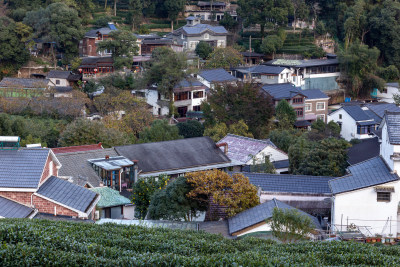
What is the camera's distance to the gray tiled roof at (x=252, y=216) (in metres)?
13.9

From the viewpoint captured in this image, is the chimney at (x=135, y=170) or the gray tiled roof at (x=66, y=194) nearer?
the gray tiled roof at (x=66, y=194)

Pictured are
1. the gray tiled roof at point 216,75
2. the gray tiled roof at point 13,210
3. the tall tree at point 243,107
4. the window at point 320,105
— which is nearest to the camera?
the gray tiled roof at point 13,210

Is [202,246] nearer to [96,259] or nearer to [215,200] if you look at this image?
[96,259]

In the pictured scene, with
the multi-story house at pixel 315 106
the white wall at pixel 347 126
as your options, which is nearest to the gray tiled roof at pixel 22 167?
the white wall at pixel 347 126

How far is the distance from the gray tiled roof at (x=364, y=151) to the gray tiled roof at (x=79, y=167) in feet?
29.1

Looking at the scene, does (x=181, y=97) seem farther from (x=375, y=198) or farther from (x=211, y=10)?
(x=375, y=198)

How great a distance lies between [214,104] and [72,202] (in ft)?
58.9

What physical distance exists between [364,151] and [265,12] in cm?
2445

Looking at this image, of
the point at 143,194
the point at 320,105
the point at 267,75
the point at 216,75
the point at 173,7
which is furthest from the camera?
the point at 173,7

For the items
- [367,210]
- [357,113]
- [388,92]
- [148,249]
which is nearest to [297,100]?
→ [357,113]

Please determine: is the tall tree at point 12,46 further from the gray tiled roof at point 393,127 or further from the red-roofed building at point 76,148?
the gray tiled roof at point 393,127

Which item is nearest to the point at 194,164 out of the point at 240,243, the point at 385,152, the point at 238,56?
the point at 385,152

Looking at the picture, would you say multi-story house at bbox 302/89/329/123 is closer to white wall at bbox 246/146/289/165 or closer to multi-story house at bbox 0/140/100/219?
white wall at bbox 246/146/289/165

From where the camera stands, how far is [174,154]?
2306cm
